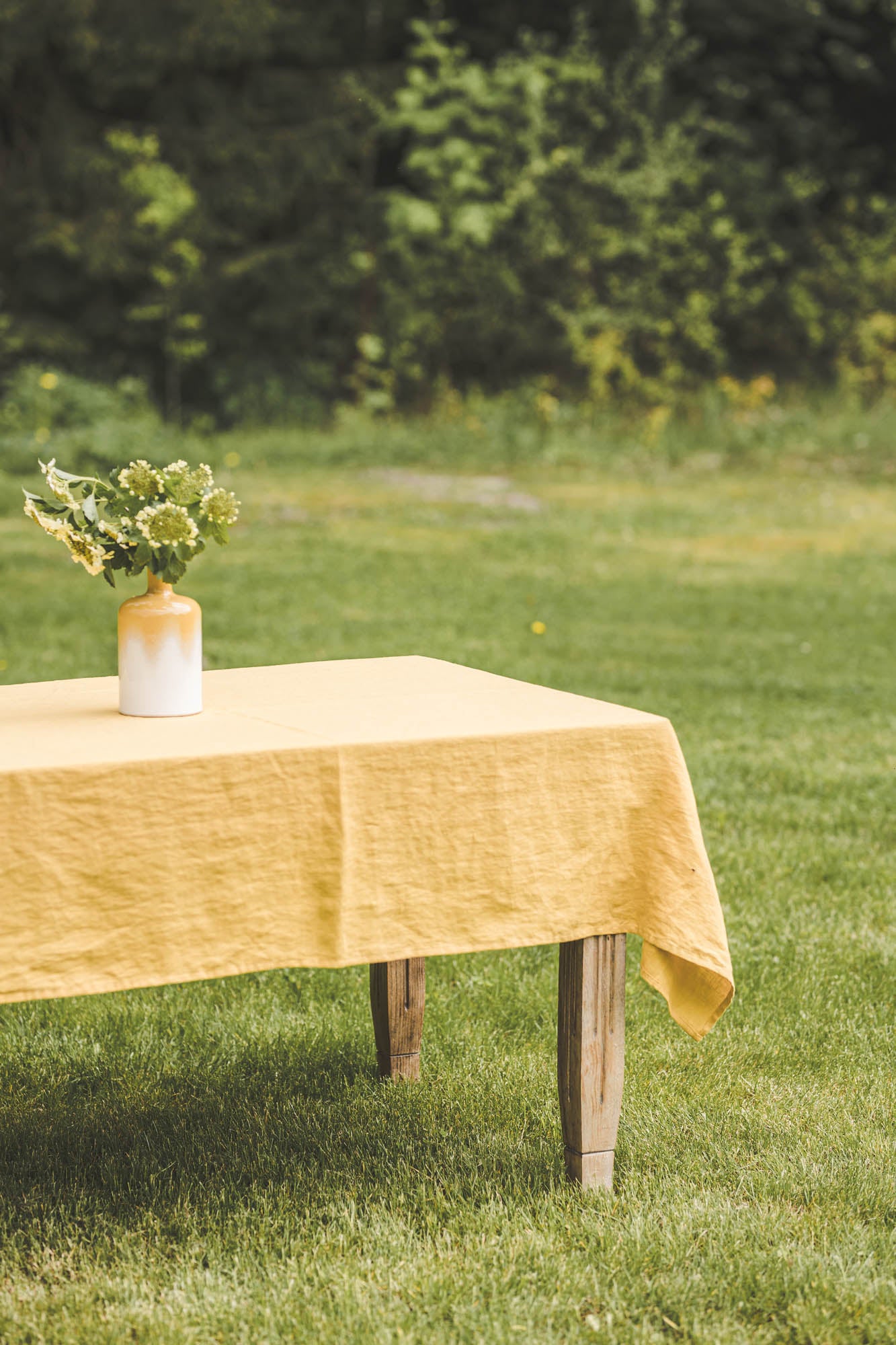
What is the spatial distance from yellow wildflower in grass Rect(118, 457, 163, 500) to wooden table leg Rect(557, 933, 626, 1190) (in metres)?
1.18

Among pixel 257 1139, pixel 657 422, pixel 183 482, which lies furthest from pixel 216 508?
pixel 657 422

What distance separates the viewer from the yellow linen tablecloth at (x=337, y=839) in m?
2.51

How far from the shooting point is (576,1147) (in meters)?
2.97

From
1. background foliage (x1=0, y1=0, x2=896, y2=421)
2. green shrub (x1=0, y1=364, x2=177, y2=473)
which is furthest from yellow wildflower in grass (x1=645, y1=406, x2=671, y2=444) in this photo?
green shrub (x1=0, y1=364, x2=177, y2=473)

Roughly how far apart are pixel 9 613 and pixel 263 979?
5.74 metres

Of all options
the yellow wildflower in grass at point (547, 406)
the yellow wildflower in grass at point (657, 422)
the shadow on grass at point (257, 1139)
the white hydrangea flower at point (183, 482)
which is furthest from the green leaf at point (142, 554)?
the yellow wildflower in grass at point (547, 406)

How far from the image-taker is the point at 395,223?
1945 cm

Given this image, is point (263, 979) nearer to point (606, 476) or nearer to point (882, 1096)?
point (882, 1096)

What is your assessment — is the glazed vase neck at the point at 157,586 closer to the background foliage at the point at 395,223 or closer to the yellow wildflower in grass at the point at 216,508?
the yellow wildflower in grass at the point at 216,508

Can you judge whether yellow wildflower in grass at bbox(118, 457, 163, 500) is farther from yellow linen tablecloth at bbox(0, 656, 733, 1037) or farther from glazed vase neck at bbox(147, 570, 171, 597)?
yellow linen tablecloth at bbox(0, 656, 733, 1037)

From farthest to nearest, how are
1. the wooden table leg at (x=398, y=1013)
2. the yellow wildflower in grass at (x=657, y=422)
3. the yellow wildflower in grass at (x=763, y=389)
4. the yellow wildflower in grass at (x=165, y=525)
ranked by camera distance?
the yellow wildflower in grass at (x=763, y=389), the yellow wildflower in grass at (x=657, y=422), the wooden table leg at (x=398, y=1013), the yellow wildflower in grass at (x=165, y=525)

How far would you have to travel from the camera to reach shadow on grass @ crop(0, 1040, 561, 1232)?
9.88 feet

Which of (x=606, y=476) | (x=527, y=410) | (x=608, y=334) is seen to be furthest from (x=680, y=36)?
(x=606, y=476)

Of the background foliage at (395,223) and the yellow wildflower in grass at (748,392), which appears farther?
the background foliage at (395,223)
